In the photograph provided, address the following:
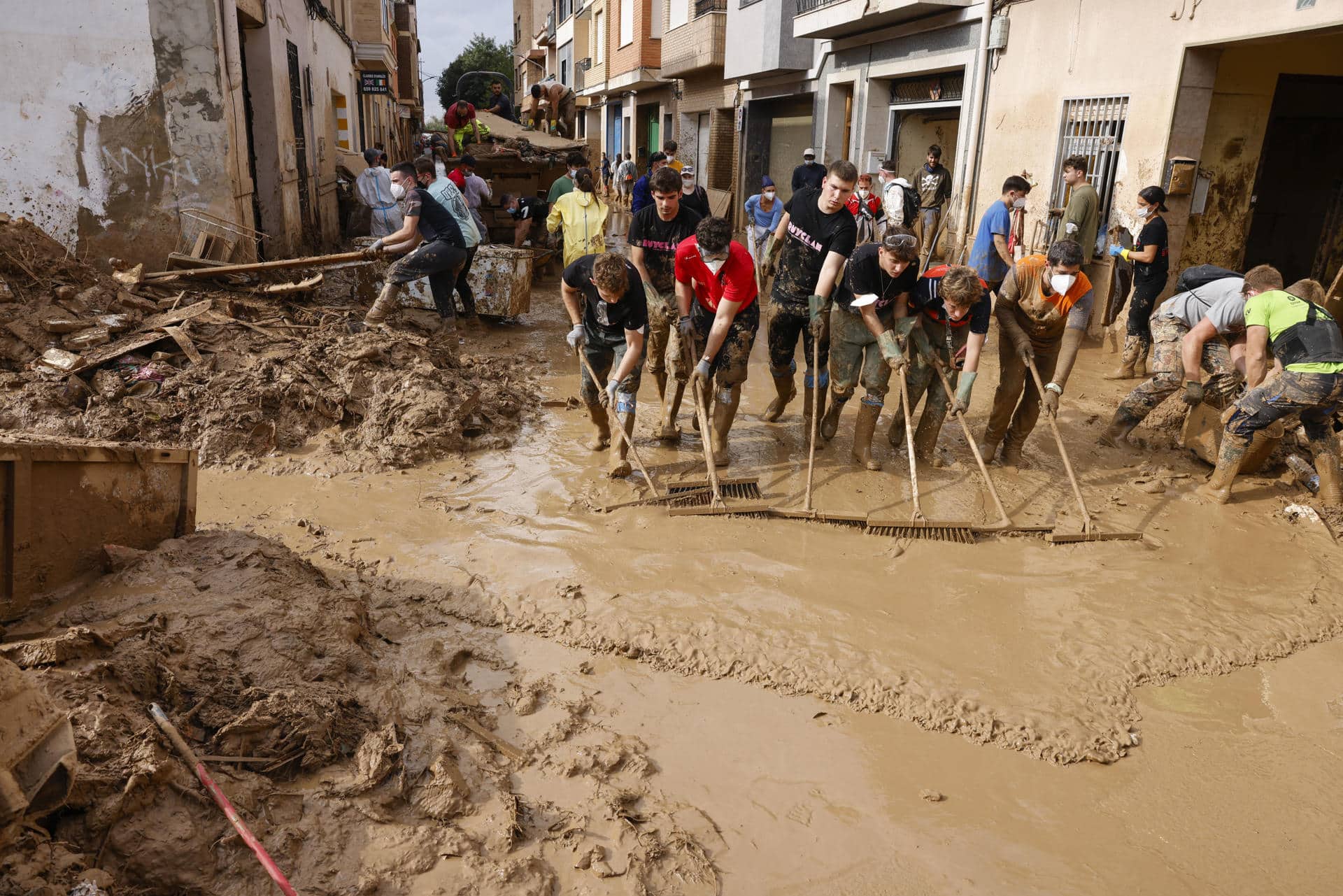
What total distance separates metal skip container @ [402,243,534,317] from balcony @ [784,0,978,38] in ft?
19.9

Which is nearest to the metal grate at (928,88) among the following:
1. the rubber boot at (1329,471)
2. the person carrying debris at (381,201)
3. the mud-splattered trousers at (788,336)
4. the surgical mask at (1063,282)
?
the mud-splattered trousers at (788,336)

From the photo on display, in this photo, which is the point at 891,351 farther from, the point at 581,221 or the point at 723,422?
the point at 581,221

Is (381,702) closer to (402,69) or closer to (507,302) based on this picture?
(507,302)

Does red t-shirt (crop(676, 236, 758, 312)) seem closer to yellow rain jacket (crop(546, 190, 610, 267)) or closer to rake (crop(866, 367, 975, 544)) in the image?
rake (crop(866, 367, 975, 544))

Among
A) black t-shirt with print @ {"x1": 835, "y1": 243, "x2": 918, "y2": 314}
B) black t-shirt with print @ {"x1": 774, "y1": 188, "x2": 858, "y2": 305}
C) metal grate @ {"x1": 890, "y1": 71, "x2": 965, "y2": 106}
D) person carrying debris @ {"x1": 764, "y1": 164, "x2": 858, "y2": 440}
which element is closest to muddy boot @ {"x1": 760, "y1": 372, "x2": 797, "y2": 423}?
person carrying debris @ {"x1": 764, "y1": 164, "x2": 858, "y2": 440}

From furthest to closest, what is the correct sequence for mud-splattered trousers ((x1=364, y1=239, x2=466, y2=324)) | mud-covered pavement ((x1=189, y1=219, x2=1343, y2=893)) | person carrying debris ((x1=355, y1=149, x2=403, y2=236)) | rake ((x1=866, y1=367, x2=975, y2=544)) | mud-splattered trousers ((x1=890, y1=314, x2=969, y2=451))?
person carrying debris ((x1=355, y1=149, x2=403, y2=236))
mud-splattered trousers ((x1=364, y1=239, x2=466, y2=324))
mud-splattered trousers ((x1=890, y1=314, x2=969, y2=451))
rake ((x1=866, y1=367, x2=975, y2=544))
mud-covered pavement ((x1=189, y1=219, x2=1343, y2=893))

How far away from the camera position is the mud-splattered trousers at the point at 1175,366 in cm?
569

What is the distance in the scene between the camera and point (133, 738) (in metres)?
2.38

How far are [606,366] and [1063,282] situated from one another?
283 centimetres

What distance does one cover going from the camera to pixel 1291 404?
486 cm

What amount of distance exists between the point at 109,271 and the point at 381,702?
6.38 m

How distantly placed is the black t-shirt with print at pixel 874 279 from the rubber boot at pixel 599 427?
1732 millimetres

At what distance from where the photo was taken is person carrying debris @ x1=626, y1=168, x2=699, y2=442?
226 inches

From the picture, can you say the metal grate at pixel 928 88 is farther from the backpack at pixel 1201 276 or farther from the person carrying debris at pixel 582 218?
the backpack at pixel 1201 276
